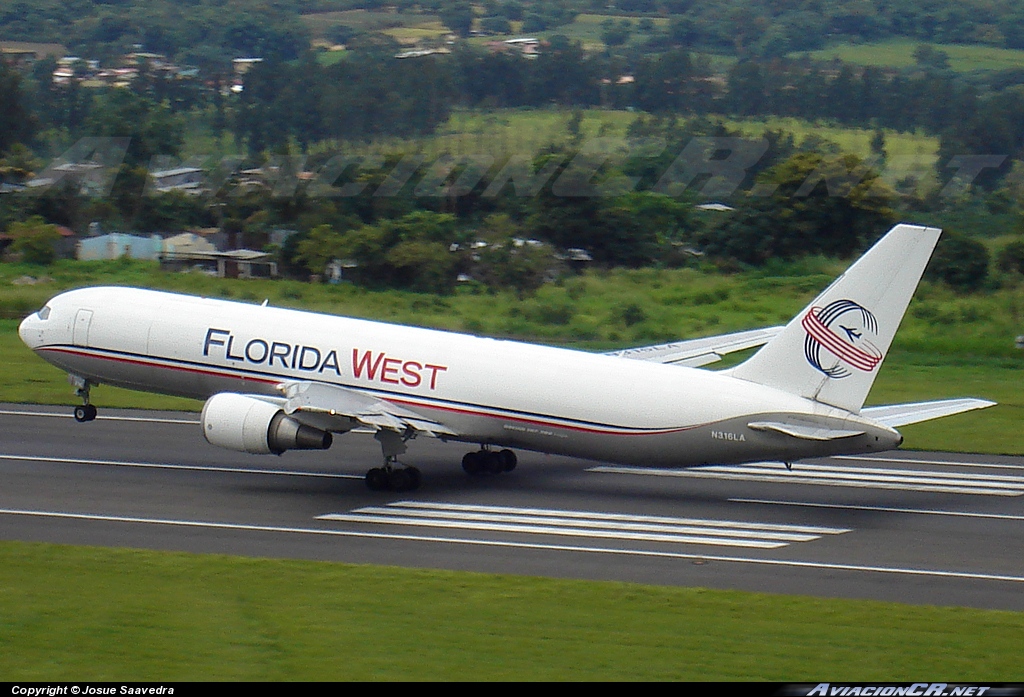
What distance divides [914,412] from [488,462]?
32.5 feet

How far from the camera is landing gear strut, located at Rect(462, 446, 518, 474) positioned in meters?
33.6

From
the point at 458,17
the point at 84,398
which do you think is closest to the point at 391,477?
the point at 84,398

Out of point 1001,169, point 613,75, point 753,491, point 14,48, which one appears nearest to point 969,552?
point 753,491

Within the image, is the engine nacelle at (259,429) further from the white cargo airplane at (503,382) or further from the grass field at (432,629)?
the grass field at (432,629)

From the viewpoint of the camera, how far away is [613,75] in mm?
109250

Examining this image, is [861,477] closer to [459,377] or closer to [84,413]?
[459,377]

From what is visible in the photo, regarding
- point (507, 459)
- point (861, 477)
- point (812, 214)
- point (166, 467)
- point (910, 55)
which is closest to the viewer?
point (507, 459)

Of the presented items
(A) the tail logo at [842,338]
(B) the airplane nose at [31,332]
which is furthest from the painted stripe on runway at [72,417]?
(A) the tail logo at [842,338]

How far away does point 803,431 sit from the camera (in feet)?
91.8

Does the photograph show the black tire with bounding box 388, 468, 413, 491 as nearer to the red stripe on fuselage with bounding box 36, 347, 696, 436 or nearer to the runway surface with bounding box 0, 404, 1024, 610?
the runway surface with bounding box 0, 404, 1024, 610

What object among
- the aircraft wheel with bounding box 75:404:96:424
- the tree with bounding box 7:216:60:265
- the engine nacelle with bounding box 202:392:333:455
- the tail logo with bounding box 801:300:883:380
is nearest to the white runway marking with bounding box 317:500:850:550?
the engine nacelle with bounding box 202:392:333:455

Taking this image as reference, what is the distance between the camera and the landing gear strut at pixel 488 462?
33.6 meters

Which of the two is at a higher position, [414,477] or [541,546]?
[541,546]

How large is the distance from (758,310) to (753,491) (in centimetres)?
2898
